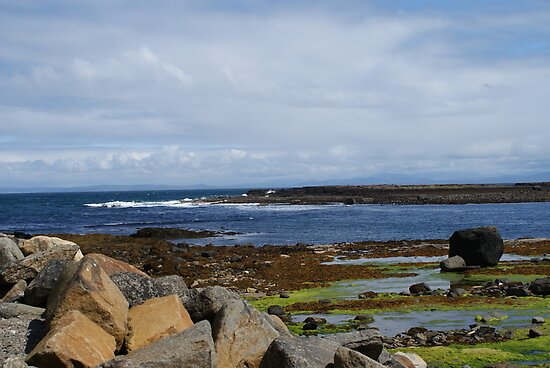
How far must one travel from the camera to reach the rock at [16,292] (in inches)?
541

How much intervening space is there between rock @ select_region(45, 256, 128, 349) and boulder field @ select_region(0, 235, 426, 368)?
0.02 meters

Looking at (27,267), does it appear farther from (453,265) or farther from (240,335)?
(453,265)

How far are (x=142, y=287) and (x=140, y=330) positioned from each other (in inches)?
66.5

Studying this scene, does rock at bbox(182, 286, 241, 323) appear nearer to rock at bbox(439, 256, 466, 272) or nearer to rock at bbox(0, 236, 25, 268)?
rock at bbox(0, 236, 25, 268)

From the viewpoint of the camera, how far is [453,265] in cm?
3400

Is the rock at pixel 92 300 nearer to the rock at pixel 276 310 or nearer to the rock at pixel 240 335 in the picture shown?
the rock at pixel 240 335

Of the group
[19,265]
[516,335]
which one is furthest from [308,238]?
[19,265]

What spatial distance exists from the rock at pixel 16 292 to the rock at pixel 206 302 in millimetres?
3931

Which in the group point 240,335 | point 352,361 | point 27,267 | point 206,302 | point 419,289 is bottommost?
point 419,289

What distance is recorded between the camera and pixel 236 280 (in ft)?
105

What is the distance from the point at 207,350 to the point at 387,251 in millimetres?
37850

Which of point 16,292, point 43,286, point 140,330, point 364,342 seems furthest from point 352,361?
point 16,292

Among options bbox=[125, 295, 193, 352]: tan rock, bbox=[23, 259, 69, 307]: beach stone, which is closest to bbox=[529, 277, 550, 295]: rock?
bbox=[125, 295, 193, 352]: tan rock

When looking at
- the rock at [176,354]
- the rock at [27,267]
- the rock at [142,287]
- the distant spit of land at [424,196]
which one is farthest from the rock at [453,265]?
the distant spit of land at [424,196]
